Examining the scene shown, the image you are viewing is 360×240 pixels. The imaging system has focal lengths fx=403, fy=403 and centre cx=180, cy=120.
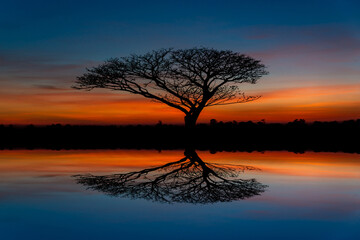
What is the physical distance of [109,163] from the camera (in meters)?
11.1

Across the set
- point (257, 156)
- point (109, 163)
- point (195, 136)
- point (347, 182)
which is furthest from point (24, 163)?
point (195, 136)

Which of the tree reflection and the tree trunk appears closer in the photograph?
the tree reflection

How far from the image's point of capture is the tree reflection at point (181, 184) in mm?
6712

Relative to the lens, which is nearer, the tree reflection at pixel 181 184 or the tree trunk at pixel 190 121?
the tree reflection at pixel 181 184

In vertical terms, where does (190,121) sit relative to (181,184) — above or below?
above

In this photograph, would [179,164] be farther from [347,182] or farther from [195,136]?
[195,136]

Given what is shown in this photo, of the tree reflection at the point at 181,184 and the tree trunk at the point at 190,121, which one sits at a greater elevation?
the tree trunk at the point at 190,121

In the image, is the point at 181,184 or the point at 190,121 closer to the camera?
the point at 181,184

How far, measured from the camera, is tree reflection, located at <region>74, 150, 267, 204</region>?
22.0 feet

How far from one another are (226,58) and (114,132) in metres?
9.48

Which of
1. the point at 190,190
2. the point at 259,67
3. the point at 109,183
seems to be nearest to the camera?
the point at 190,190

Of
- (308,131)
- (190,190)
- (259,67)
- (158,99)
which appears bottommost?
(190,190)

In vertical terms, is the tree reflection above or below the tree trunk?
below

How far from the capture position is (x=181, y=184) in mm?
7762
